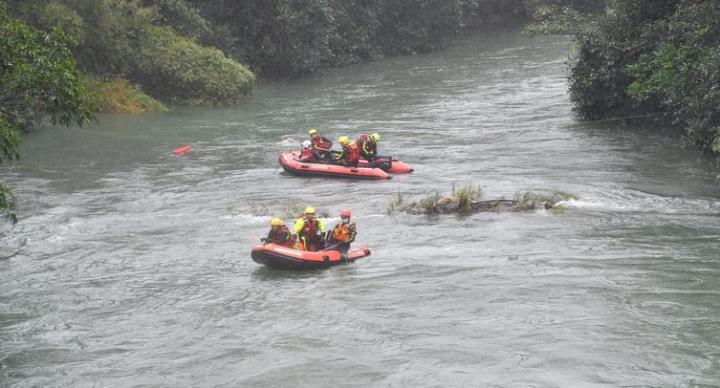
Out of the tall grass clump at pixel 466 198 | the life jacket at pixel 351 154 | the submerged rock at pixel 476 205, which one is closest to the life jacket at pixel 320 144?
the life jacket at pixel 351 154

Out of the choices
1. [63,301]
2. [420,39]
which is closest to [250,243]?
[63,301]

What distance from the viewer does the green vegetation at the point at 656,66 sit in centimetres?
2120

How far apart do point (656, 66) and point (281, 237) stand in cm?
1230

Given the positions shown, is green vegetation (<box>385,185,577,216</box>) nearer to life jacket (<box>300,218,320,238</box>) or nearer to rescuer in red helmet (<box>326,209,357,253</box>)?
life jacket (<box>300,218,320,238</box>)

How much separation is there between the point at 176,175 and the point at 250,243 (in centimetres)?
660

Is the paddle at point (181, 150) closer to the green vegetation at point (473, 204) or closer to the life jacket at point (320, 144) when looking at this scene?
the life jacket at point (320, 144)

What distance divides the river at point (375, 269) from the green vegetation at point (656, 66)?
0.90 metres

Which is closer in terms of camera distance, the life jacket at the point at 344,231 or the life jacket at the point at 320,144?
the life jacket at the point at 344,231

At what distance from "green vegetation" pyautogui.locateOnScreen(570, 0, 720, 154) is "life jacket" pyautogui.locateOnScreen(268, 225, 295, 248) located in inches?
367

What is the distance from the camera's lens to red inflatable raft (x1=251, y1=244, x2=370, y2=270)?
15672 millimetres

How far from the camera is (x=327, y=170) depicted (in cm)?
2356

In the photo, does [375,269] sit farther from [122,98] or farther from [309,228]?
[122,98]

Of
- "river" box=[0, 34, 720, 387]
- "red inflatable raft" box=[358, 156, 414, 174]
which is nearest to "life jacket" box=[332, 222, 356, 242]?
"river" box=[0, 34, 720, 387]

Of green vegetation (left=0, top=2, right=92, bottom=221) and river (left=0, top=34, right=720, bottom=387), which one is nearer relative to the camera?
green vegetation (left=0, top=2, right=92, bottom=221)
